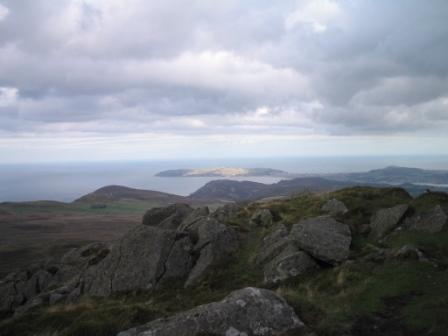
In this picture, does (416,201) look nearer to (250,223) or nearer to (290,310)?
(250,223)

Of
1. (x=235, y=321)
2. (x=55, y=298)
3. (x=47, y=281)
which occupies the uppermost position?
(x=235, y=321)

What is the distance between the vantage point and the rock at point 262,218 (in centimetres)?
3334

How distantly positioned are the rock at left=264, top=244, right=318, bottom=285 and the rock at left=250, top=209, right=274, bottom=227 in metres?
9.53

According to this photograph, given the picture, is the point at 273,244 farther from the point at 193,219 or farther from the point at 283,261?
the point at 193,219

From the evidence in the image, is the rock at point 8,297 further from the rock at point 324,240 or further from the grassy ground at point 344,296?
the rock at point 324,240

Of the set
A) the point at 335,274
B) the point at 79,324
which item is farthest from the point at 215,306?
the point at 335,274

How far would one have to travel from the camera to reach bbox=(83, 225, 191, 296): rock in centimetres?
2752

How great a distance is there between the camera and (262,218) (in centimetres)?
3391

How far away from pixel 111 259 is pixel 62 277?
34.5 ft

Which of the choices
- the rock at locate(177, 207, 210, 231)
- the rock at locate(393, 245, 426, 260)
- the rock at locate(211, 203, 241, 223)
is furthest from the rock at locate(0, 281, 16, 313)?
the rock at locate(393, 245, 426, 260)

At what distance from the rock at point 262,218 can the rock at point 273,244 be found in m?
3.21

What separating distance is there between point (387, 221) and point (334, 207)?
19.0ft

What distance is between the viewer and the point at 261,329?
13797 mm

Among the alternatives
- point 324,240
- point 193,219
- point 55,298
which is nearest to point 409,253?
point 324,240
